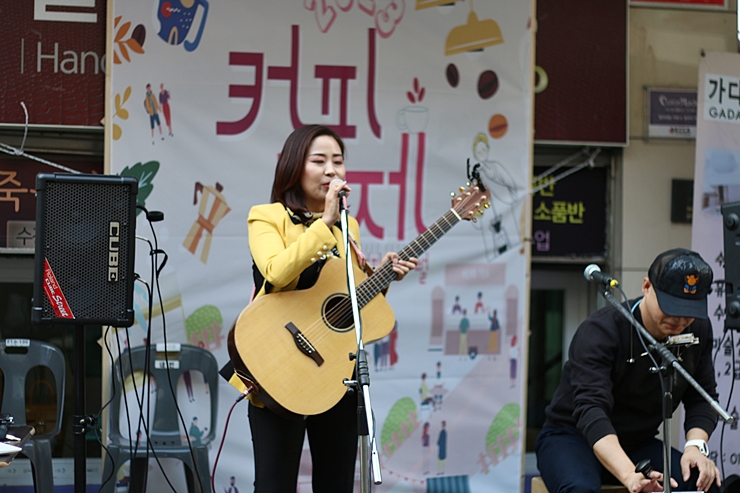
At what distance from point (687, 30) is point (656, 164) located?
776 millimetres

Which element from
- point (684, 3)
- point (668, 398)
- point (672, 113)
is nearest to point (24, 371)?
point (668, 398)

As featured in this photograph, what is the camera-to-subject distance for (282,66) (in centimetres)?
392

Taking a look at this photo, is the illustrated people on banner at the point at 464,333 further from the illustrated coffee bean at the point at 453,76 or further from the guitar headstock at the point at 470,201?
the guitar headstock at the point at 470,201

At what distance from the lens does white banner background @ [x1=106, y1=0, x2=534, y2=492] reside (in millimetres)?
3834

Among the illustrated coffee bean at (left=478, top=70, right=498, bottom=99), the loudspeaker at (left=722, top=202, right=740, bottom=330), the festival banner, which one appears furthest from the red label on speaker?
the festival banner

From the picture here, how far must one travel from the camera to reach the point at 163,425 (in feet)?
12.4

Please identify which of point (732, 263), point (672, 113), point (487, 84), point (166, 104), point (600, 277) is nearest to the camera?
point (600, 277)

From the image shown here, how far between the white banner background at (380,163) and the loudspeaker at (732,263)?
100cm

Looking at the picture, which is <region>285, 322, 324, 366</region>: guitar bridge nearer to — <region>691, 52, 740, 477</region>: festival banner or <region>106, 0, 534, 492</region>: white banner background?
<region>106, 0, 534, 492</region>: white banner background

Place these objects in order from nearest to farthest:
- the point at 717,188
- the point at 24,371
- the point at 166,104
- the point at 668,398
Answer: the point at 668,398
the point at 24,371
the point at 166,104
the point at 717,188

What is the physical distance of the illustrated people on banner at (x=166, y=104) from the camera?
3.81 metres

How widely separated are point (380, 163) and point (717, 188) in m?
1.67

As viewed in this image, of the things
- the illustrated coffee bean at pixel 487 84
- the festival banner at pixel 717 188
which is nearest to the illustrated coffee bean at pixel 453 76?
the illustrated coffee bean at pixel 487 84

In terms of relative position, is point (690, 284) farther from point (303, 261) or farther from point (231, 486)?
point (231, 486)
